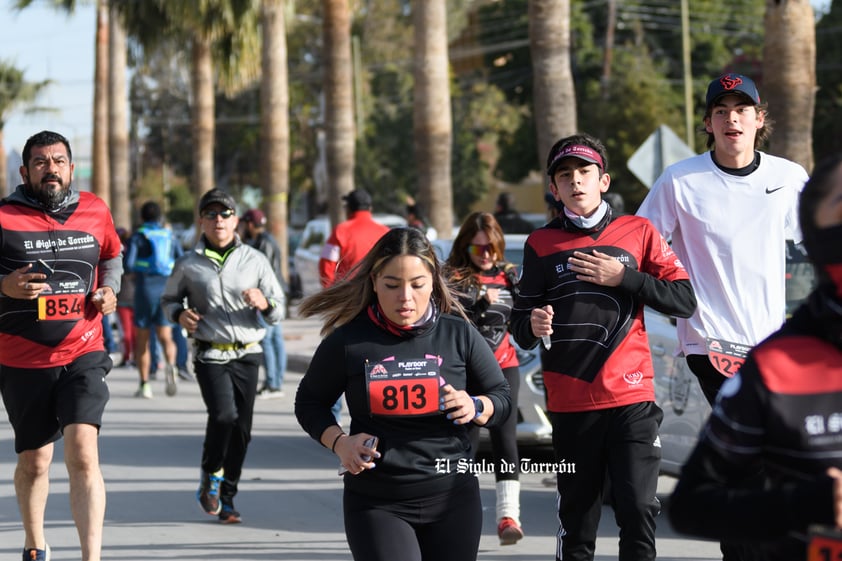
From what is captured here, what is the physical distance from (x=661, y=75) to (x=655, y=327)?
4840 centimetres

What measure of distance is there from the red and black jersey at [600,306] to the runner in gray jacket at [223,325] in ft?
10.7

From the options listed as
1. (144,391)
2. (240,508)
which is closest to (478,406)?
(240,508)

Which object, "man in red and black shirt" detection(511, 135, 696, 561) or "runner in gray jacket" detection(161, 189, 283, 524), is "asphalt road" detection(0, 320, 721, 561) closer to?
"runner in gray jacket" detection(161, 189, 283, 524)

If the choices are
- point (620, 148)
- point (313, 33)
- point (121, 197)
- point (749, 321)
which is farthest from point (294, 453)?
point (313, 33)

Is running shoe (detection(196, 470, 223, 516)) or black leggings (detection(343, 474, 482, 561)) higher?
black leggings (detection(343, 474, 482, 561))

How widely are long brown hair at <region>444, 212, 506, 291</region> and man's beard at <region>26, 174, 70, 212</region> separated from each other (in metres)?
2.40

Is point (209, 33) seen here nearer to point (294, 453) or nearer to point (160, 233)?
point (160, 233)

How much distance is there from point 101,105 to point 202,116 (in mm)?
8406

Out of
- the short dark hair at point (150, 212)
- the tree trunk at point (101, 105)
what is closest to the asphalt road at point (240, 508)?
the short dark hair at point (150, 212)

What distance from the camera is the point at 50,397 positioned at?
272 inches

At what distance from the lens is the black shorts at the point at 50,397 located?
22.5 ft

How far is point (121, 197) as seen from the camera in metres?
34.9

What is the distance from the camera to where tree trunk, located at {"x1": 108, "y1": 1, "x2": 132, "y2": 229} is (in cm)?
3356

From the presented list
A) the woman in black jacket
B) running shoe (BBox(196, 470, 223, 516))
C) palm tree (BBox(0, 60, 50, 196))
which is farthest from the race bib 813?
palm tree (BBox(0, 60, 50, 196))
